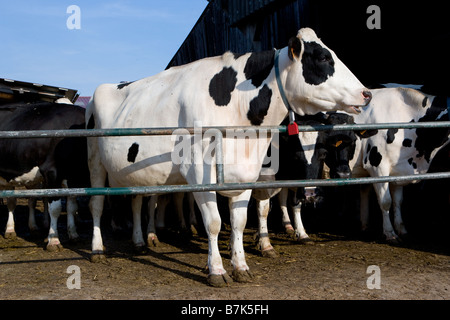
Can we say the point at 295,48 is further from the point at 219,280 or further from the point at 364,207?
the point at 364,207

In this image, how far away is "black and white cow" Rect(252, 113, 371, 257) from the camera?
5.83 m

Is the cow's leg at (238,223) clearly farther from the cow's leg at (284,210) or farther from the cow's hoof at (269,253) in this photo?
the cow's leg at (284,210)

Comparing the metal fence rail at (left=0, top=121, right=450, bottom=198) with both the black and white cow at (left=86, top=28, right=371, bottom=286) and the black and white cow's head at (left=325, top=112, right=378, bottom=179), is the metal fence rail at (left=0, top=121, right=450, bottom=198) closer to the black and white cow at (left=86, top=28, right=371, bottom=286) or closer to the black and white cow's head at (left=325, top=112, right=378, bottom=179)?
the black and white cow at (left=86, top=28, right=371, bottom=286)

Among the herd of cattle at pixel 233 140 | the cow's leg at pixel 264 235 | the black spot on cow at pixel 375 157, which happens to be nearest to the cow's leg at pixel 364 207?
the herd of cattle at pixel 233 140

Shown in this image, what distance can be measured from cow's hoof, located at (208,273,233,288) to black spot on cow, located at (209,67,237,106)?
1.60 m

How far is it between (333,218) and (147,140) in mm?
5045

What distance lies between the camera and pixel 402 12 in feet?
28.4

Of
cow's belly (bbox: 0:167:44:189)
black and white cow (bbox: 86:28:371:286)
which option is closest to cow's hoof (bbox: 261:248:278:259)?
black and white cow (bbox: 86:28:371:286)

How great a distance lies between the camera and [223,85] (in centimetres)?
456

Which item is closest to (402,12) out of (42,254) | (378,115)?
(378,115)

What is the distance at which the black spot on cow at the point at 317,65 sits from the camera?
168 inches

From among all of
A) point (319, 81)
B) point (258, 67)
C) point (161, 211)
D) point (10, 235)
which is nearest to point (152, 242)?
point (161, 211)
